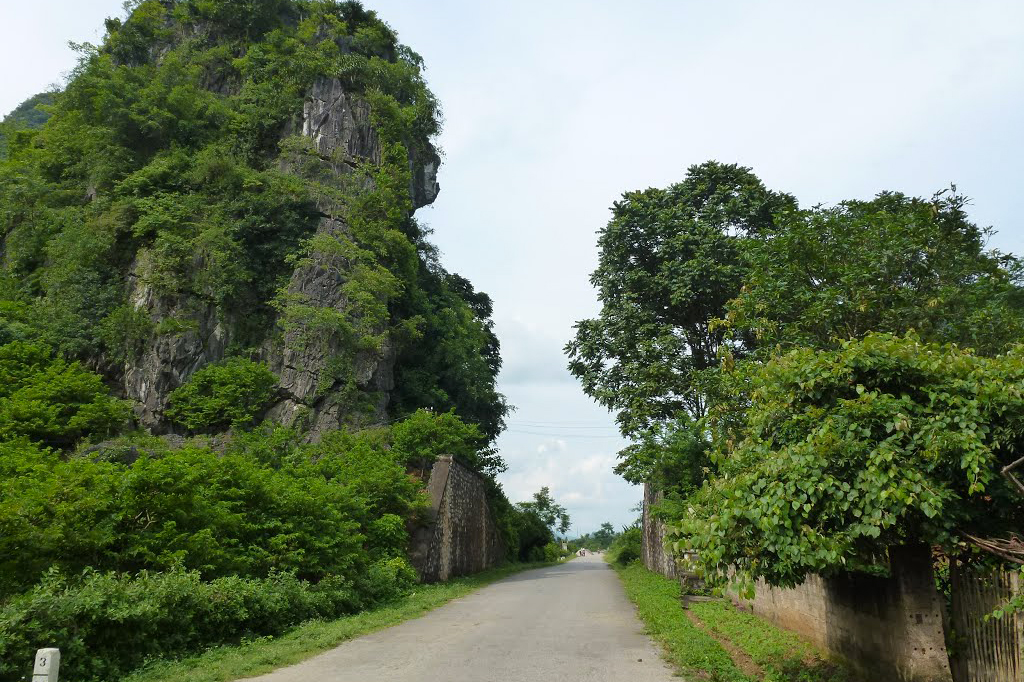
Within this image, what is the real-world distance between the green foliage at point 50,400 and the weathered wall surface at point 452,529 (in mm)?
10263

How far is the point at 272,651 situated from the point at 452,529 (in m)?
13.9

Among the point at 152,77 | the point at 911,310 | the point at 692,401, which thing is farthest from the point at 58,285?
the point at 911,310

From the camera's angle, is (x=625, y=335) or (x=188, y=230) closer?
(x=625, y=335)

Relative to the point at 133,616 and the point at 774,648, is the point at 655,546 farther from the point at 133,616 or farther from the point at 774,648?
the point at 133,616

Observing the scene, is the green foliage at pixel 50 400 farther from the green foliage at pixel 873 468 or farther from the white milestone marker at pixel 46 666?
the green foliage at pixel 873 468

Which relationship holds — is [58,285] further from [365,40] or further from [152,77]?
[365,40]

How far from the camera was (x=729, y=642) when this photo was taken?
9.70 meters

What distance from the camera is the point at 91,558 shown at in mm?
8508

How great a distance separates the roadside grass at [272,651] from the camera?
7410mm

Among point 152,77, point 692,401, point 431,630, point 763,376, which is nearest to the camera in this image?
point 763,376

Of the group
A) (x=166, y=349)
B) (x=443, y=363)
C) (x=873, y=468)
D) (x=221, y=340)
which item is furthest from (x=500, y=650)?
(x=443, y=363)

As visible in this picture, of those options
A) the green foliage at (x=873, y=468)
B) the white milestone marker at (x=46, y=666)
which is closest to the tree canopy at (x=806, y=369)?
the green foliage at (x=873, y=468)

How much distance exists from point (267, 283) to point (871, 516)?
24428 millimetres

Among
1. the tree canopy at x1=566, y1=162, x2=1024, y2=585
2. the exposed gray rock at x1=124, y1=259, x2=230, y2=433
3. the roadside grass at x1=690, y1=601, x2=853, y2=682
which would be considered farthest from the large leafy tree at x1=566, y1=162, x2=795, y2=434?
the exposed gray rock at x1=124, y1=259, x2=230, y2=433
